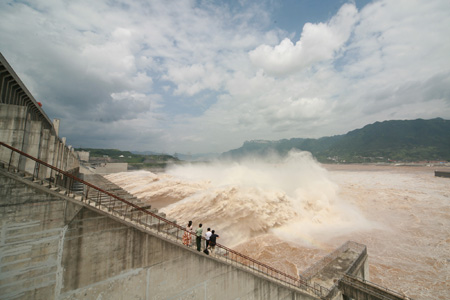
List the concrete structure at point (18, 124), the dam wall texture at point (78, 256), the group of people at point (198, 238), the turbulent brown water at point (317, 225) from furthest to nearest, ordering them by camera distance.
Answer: the turbulent brown water at point (317, 225), the group of people at point (198, 238), the concrete structure at point (18, 124), the dam wall texture at point (78, 256)

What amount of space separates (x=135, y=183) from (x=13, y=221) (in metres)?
32.3

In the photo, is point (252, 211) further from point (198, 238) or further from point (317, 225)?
point (198, 238)

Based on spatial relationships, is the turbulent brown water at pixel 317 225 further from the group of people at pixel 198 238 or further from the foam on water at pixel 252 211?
the group of people at pixel 198 238

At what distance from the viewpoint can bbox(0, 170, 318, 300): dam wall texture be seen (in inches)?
212

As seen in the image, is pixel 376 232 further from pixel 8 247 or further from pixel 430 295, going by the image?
pixel 8 247

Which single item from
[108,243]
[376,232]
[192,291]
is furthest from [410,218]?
[108,243]

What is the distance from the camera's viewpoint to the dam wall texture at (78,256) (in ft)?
17.7

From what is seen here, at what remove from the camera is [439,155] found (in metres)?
162

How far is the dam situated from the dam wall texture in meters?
0.02

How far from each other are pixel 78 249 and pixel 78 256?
0.75 ft

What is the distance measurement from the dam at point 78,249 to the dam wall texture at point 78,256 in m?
0.02

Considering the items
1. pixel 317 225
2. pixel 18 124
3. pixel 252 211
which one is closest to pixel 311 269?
pixel 252 211

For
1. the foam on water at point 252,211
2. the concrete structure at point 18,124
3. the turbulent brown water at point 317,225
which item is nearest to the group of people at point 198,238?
the concrete structure at point 18,124

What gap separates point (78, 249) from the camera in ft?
20.4
